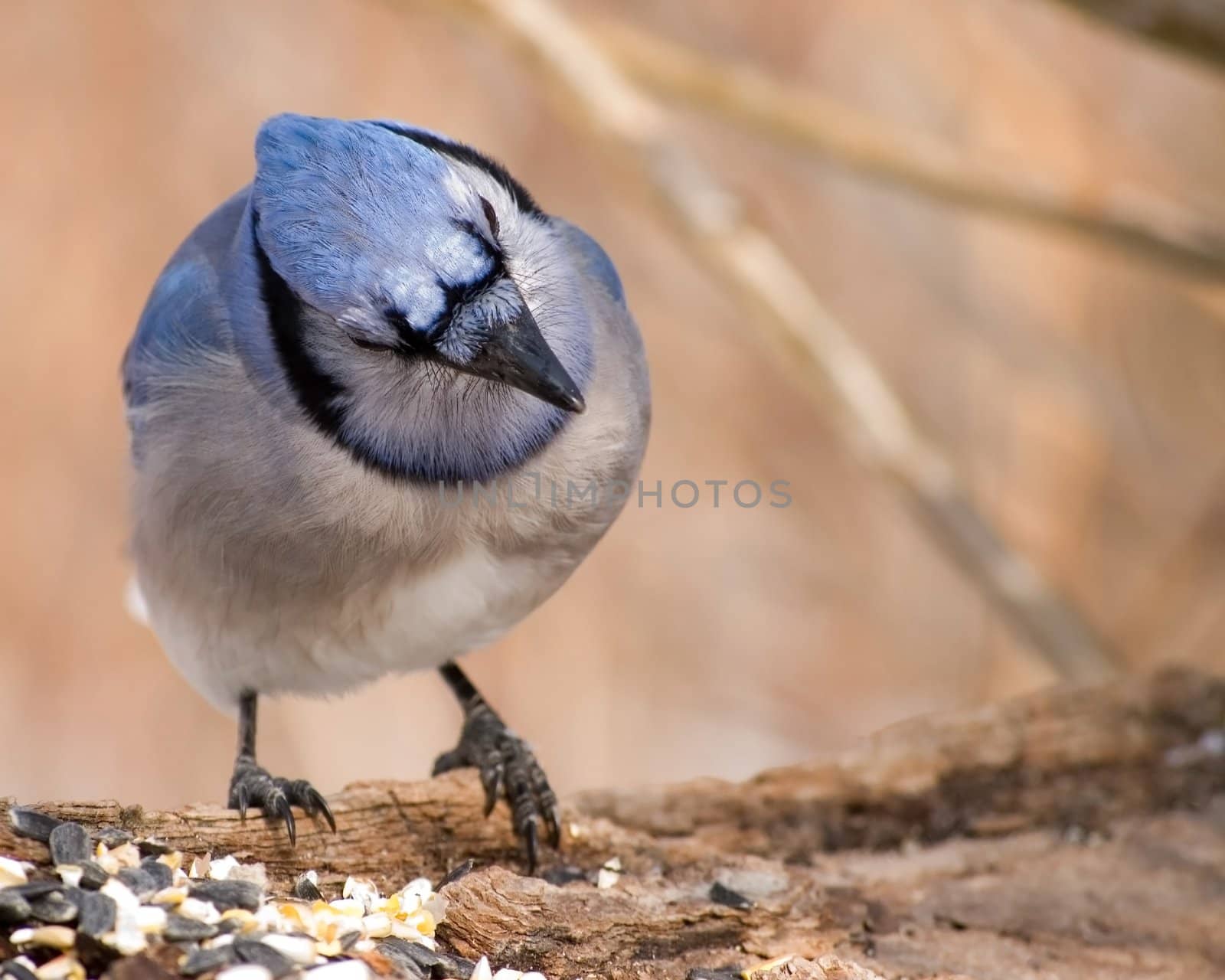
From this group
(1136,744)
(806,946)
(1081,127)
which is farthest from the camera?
(1081,127)

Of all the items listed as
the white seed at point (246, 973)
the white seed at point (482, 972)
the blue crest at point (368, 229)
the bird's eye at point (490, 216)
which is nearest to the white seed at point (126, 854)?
the white seed at point (246, 973)

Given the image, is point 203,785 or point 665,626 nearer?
point 203,785

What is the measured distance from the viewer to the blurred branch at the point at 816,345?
8.83 ft

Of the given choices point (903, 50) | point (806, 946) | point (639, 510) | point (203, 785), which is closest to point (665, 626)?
point (639, 510)

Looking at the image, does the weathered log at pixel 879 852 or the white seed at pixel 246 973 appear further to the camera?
the weathered log at pixel 879 852

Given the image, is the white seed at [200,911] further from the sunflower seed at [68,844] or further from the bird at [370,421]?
the bird at [370,421]

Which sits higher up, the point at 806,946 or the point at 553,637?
the point at 553,637

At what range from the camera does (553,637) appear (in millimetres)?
3564

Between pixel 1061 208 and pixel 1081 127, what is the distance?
941 mm

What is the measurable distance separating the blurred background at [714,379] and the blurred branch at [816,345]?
546mm

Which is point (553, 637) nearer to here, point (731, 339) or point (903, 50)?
point (731, 339)

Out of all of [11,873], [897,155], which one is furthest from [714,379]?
[11,873]

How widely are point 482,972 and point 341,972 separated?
19 cm

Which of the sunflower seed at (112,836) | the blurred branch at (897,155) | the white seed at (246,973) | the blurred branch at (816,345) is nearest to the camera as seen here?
the white seed at (246,973)
